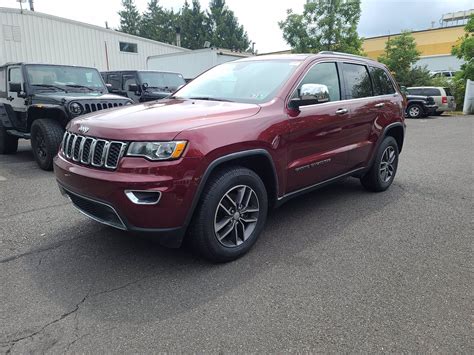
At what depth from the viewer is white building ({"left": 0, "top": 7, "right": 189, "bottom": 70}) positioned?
56.1ft

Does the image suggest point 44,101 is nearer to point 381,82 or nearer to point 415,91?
point 381,82

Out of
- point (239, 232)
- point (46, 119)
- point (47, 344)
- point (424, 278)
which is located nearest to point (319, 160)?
point (239, 232)

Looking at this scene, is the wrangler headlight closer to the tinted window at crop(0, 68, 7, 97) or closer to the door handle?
the door handle

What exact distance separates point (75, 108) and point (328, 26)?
2197 cm

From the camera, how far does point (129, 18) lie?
64.9 m

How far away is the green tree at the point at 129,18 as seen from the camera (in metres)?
64.7


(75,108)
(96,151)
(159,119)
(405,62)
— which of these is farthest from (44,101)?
(405,62)

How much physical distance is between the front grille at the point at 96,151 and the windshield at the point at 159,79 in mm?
8547

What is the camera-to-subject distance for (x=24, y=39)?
57.4 ft

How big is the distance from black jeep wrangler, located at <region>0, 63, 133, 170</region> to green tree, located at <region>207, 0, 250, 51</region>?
47981 millimetres

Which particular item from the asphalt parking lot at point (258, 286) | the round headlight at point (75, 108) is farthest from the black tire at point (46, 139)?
the asphalt parking lot at point (258, 286)

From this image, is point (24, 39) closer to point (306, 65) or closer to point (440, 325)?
point (306, 65)

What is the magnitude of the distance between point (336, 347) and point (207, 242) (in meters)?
1.21

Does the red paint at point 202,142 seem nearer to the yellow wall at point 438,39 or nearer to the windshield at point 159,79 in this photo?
the windshield at point 159,79
